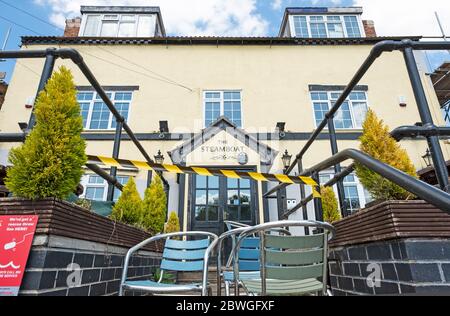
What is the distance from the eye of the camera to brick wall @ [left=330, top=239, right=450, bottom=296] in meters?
1.29

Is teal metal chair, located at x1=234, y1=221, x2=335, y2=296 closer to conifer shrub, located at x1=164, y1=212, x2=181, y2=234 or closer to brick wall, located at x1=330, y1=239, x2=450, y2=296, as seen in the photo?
brick wall, located at x1=330, y1=239, x2=450, y2=296

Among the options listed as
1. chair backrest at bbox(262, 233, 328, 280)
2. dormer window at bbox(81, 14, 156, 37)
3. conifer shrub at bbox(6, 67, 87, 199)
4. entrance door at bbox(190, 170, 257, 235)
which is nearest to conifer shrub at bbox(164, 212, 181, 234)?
entrance door at bbox(190, 170, 257, 235)

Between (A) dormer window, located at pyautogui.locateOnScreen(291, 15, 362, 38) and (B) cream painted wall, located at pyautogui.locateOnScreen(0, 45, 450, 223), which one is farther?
(A) dormer window, located at pyautogui.locateOnScreen(291, 15, 362, 38)

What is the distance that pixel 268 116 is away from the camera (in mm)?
10031

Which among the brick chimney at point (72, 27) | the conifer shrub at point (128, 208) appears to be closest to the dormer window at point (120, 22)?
the brick chimney at point (72, 27)

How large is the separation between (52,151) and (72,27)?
524 inches

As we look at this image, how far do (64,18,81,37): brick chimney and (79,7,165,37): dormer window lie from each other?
1.22 feet

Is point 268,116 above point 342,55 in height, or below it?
below

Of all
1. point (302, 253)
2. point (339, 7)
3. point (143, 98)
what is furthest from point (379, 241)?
point (339, 7)

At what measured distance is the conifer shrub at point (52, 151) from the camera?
1.65 meters

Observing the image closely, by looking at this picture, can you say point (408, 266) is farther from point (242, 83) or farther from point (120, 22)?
point (120, 22)

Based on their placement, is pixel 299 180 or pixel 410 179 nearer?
pixel 410 179

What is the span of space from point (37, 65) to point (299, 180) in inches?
464
